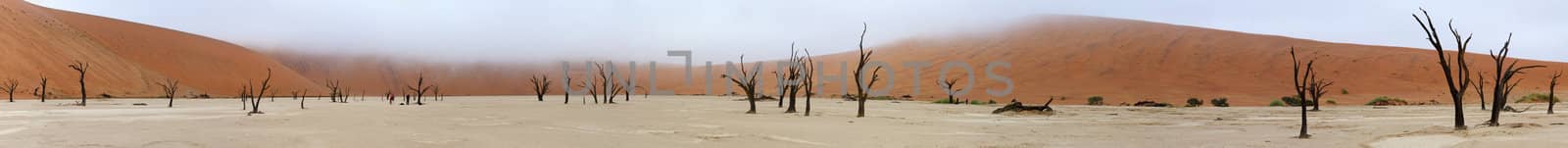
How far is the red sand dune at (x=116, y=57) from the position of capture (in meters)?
64.9

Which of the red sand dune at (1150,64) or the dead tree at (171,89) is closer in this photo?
the dead tree at (171,89)

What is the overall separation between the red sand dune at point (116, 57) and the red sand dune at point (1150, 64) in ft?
131

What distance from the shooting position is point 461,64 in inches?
5017

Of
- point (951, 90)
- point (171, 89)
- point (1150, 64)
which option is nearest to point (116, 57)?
point (171, 89)

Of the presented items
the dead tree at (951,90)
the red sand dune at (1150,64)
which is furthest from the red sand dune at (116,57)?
the dead tree at (951,90)

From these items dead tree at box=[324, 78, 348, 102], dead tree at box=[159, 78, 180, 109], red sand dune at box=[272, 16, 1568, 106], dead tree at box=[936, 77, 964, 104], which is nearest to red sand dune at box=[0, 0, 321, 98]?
dead tree at box=[324, 78, 348, 102]

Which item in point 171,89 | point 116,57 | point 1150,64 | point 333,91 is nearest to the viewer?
point 333,91

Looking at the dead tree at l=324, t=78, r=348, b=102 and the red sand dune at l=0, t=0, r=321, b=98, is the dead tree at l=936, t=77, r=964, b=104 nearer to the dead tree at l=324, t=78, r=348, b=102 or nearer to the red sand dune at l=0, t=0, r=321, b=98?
the dead tree at l=324, t=78, r=348, b=102

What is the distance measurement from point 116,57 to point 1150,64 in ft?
252

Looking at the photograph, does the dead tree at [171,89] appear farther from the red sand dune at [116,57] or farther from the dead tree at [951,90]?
the dead tree at [951,90]

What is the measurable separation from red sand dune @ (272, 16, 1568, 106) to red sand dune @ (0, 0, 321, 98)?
40.0 metres

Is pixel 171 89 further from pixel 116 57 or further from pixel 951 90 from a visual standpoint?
pixel 951 90

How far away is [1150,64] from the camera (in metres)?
67.3

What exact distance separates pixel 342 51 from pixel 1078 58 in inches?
3552
